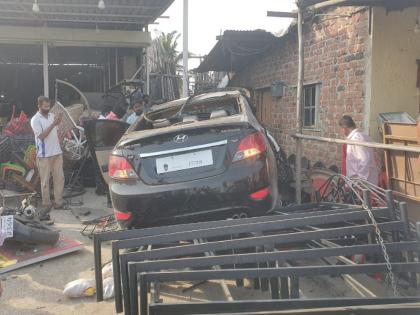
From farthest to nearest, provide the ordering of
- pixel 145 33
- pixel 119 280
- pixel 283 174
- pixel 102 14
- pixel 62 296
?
pixel 145 33 < pixel 102 14 < pixel 283 174 < pixel 62 296 < pixel 119 280

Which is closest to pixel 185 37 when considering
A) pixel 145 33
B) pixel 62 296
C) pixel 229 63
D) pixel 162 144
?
pixel 229 63

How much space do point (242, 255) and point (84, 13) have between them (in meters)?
10.6

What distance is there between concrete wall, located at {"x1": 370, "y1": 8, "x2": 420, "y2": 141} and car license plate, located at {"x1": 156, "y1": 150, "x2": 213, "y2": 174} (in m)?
3.66

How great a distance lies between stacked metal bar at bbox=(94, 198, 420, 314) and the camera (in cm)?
238

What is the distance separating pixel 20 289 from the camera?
3.97 meters

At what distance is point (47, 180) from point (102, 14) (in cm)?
612

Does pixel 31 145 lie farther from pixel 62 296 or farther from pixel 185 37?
pixel 62 296

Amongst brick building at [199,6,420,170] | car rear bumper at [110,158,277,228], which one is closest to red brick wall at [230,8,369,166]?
brick building at [199,6,420,170]

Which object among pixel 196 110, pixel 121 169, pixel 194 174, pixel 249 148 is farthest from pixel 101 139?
pixel 249 148

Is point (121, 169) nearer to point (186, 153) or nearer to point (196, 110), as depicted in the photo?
point (186, 153)

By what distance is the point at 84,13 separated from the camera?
38.1 feet

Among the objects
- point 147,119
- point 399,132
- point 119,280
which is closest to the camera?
point 119,280

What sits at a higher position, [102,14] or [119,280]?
[102,14]

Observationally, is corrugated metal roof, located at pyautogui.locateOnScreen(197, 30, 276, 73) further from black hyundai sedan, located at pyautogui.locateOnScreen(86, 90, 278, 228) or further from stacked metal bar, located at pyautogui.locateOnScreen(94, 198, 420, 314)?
stacked metal bar, located at pyautogui.locateOnScreen(94, 198, 420, 314)
